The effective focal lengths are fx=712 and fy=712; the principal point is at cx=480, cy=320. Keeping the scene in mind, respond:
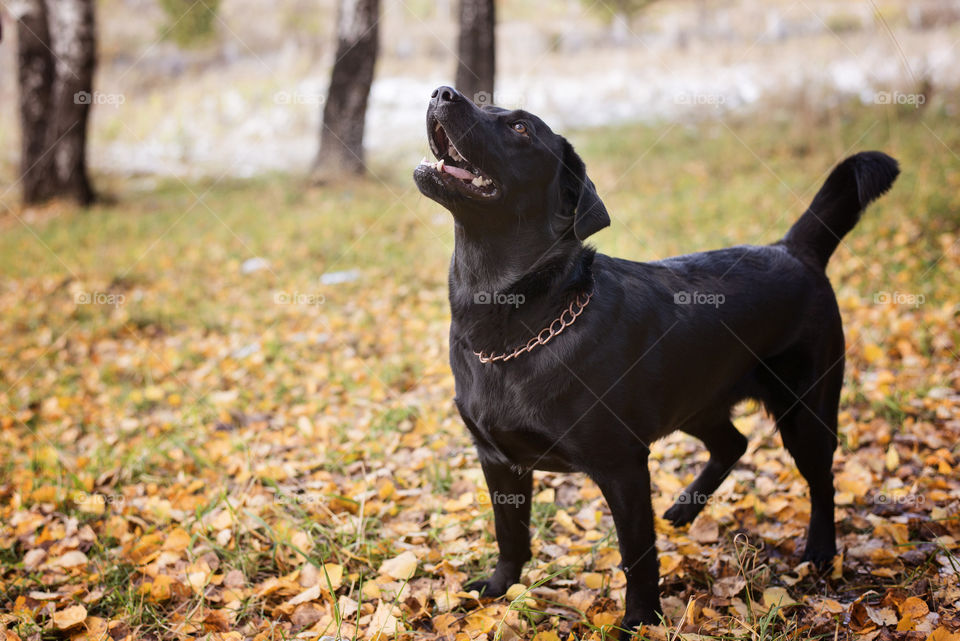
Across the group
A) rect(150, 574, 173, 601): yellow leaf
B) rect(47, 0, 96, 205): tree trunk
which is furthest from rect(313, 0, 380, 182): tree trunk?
rect(150, 574, 173, 601): yellow leaf

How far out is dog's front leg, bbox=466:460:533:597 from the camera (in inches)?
106

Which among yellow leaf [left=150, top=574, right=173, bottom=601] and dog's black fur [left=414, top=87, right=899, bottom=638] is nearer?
dog's black fur [left=414, top=87, right=899, bottom=638]

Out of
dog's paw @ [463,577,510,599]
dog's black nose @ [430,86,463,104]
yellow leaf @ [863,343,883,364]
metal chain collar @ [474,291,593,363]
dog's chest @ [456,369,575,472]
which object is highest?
dog's black nose @ [430,86,463,104]

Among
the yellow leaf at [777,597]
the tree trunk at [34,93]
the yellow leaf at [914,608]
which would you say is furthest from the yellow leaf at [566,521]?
the tree trunk at [34,93]

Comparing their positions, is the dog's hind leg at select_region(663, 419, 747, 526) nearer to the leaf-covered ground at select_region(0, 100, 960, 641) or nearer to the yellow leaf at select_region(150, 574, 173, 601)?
the leaf-covered ground at select_region(0, 100, 960, 641)

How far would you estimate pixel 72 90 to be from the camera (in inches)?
371

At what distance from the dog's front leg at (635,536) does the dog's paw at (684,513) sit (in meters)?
0.78

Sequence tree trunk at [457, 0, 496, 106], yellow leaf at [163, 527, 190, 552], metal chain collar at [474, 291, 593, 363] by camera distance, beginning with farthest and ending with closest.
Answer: tree trunk at [457, 0, 496, 106] → yellow leaf at [163, 527, 190, 552] → metal chain collar at [474, 291, 593, 363]

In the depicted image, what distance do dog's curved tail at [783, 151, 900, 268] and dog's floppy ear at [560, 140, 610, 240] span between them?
3.47ft

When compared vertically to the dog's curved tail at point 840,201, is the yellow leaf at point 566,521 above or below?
below

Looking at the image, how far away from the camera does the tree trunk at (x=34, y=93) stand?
31.8ft

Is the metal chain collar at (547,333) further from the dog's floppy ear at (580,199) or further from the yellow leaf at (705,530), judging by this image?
the yellow leaf at (705,530)

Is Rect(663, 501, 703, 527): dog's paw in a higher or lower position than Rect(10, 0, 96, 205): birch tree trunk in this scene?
lower

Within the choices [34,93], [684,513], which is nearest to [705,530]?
[684,513]
